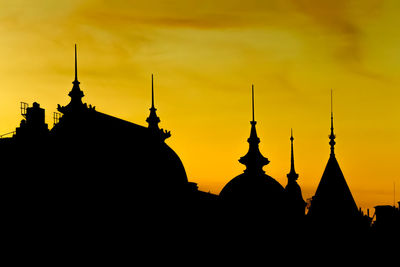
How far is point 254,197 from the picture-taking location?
78.8 m

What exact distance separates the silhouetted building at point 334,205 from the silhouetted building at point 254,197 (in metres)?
9.52

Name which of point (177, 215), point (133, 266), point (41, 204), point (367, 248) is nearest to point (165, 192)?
point (177, 215)

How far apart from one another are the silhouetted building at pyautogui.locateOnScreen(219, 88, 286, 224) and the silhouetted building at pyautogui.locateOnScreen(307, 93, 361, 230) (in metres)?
9.52

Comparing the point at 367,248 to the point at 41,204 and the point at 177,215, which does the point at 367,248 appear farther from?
the point at 41,204

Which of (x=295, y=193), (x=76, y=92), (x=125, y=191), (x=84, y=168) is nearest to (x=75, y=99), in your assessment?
(x=76, y=92)

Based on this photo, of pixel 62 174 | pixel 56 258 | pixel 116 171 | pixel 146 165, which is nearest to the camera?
pixel 56 258

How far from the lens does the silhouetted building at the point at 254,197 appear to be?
7862cm

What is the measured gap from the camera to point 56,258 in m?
70.0

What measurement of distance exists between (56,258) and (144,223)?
46.9 feet

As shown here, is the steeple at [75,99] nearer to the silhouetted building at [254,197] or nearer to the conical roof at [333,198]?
the silhouetted building at [254,197]

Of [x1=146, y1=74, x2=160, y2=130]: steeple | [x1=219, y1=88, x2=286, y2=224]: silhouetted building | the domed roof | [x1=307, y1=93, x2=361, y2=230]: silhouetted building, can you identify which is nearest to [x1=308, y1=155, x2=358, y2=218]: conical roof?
[x1=307, y1=93, x2=361, y2=230]: silhouetted building

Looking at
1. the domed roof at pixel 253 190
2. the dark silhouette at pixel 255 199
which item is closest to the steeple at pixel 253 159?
the dark silhouette at pixel 255 199

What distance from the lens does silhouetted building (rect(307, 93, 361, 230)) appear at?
89.4 m

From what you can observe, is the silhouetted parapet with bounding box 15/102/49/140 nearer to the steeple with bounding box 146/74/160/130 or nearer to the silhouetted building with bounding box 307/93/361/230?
the steeple with bounding box 146/74/160/130
